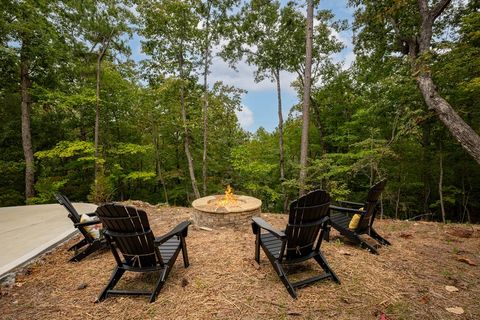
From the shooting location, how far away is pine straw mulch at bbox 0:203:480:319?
2.01 metres

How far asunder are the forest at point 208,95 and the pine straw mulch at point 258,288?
3561 millimetres

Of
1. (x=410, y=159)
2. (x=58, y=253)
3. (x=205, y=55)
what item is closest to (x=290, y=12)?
(x=205, y=55)

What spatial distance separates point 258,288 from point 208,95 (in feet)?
33.0

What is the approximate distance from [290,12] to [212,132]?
21.8 feet

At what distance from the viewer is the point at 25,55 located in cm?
789

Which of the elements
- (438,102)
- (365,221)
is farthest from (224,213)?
(438,102)

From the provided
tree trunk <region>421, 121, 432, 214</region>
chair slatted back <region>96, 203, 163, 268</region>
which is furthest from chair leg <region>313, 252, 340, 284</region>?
tree trunk <region>421, 121, 432, 214</region>

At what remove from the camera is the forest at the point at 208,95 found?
7.14 meters

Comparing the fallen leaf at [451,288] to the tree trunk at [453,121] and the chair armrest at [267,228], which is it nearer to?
the chair armrest at [267,228]

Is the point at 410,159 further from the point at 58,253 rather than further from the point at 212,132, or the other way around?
the point at 58,253

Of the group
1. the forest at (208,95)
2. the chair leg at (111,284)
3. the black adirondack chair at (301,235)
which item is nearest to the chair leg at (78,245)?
the chair leg at (111,284)

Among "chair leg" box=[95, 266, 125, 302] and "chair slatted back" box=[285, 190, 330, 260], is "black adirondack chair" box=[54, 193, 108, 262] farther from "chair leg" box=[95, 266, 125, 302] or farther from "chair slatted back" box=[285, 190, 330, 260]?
"chair slatted back" box=[285, 190, 330, 260]

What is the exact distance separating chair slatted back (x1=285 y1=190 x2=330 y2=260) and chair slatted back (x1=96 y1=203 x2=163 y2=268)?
134 centimetres

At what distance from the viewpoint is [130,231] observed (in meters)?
2.25
